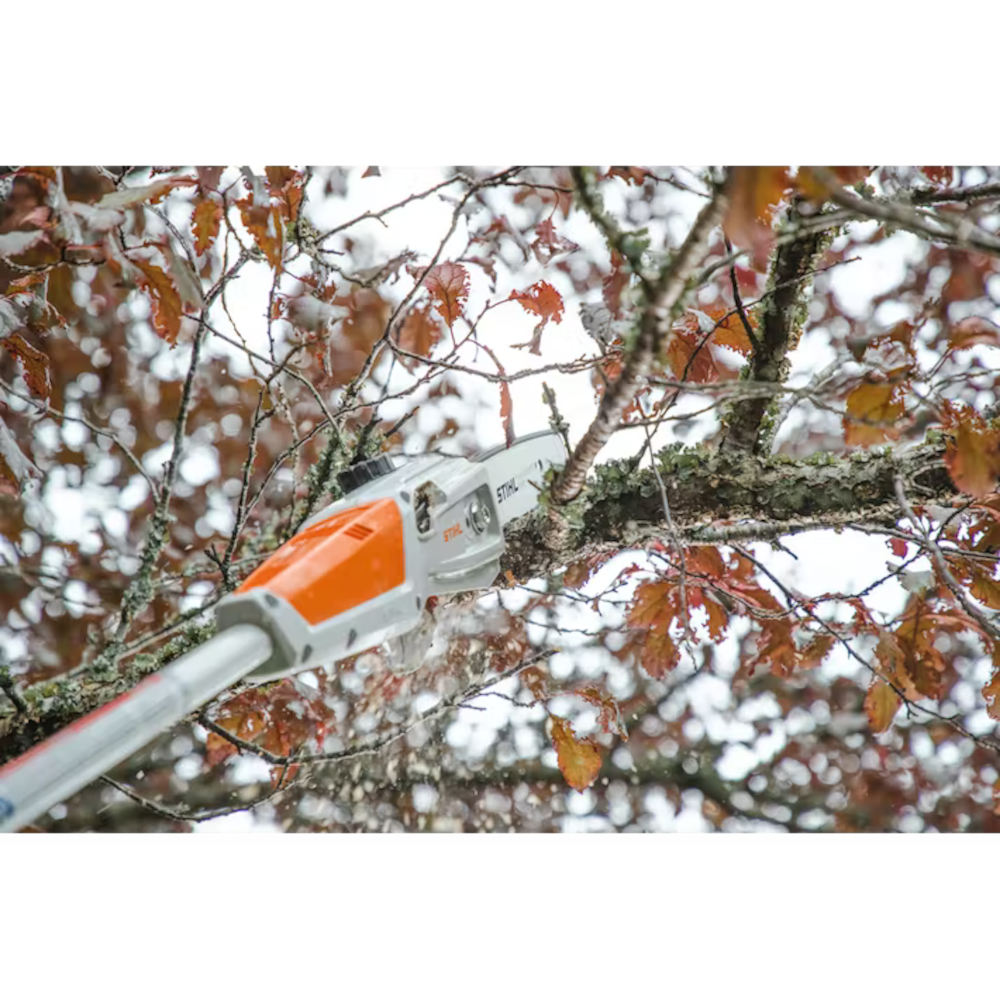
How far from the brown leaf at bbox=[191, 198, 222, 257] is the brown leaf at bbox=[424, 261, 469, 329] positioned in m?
0.40

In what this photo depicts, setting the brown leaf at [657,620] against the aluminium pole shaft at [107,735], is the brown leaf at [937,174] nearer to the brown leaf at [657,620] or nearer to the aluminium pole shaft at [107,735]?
the brown leaf at [657,620]

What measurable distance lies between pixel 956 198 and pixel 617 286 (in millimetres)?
502

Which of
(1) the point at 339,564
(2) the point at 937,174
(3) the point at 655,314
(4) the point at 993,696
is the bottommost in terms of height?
(4) the point at 993,696

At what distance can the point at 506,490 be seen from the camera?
1.55 m

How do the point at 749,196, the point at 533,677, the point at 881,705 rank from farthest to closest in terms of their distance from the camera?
the point at 533,677 → the point at 881,705 → the point at 749,196

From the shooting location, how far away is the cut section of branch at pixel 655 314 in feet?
2.61

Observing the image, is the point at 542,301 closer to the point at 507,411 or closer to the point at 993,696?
the point at 507,411

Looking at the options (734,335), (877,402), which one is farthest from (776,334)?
(877,402)

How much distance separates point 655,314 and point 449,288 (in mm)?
720

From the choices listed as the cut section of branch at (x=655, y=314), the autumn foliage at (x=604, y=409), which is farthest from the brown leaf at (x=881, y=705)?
the cut section of branch at (x=655, y=314)

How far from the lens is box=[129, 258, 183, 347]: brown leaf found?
114 centimetres

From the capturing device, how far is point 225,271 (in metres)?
1.36

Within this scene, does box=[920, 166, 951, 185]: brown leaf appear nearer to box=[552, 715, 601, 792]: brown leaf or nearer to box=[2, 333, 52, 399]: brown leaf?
box=[552, 715, 601, 792]: brown leaf

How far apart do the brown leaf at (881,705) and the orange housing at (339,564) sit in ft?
3.95
